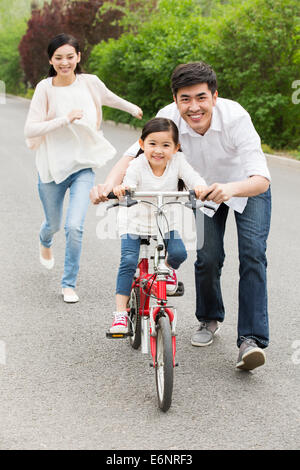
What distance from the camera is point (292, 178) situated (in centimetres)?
1305

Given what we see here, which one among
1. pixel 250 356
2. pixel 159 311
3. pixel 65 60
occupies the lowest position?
pixel 250 356

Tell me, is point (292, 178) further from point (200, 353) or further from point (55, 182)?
point (200, 353)

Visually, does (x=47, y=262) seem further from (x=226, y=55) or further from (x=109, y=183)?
(x=226, y=55)

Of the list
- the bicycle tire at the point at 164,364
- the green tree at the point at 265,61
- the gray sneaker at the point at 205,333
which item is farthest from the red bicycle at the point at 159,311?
→ the green tree at the point at 265,61

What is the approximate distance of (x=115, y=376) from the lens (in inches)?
175

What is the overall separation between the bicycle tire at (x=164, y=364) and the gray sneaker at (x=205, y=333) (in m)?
0.99

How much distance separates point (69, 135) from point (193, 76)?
83.8 inches

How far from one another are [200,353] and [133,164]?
1353 millimetres

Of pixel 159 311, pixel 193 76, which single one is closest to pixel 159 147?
pixel 193 76

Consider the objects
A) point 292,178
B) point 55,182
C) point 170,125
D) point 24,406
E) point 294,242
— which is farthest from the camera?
point 292,178

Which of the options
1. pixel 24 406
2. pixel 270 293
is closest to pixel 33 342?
pixel 24 406

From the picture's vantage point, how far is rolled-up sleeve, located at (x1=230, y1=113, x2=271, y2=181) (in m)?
4.30

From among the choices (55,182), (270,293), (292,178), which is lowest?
(270,293)

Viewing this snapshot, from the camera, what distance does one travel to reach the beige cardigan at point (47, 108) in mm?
5781
